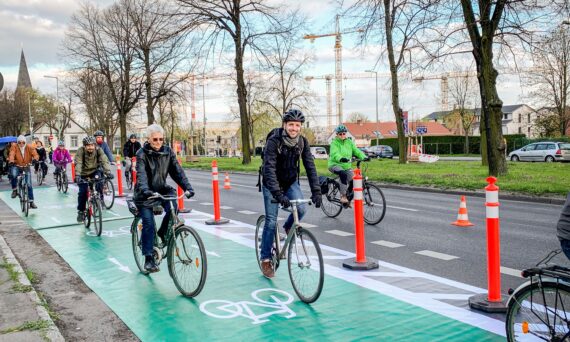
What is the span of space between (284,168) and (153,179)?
150 centimetres

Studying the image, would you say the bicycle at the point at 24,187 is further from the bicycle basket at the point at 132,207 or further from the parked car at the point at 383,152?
the parked car at the point at 383,152

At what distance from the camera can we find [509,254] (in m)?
7.50

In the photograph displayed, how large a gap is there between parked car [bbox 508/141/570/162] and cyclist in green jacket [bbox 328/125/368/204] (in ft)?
98.7

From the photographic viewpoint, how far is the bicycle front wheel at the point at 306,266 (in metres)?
5.12

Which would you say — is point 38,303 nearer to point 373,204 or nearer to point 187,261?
point 187,261

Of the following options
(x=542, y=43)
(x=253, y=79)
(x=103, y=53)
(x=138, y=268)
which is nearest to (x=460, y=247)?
(x=138, y=268)

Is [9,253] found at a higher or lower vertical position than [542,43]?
lower

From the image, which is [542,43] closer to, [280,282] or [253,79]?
[280,282]

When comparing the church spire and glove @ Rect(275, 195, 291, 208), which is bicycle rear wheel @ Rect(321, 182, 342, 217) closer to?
glove @ Rect(275, 195, 291, 208)

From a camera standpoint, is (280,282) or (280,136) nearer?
(280,136)

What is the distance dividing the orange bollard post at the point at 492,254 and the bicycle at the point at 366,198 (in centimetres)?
492

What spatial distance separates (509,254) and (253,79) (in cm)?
5257

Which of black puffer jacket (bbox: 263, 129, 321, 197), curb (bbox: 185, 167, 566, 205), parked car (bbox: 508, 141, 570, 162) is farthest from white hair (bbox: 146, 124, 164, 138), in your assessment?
parked car (bbox: 508, 141, 570, 162)

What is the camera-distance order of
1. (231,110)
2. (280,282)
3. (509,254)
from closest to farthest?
(280,282) < (509,254) < (231,110)
